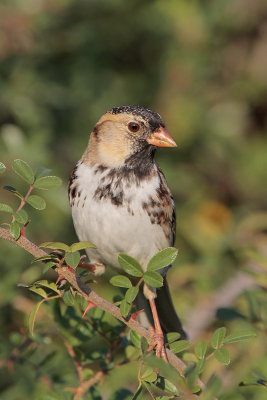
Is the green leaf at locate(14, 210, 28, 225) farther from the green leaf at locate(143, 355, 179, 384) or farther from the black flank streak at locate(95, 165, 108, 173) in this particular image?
the black flank streak at locate(95, 165, 108, 173)

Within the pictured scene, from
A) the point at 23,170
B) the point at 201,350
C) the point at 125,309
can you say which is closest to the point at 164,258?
the point at 125,309

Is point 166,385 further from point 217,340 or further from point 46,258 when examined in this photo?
point 46,258

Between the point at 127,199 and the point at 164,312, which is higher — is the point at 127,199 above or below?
above

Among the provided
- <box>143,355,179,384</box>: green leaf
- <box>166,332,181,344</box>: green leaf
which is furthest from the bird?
<box>143,355,179,384</box>: green leaf

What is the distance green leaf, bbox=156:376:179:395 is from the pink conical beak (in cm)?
128

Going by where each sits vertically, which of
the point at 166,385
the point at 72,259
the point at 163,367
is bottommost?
the point at 166,385

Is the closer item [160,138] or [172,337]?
[172,337]

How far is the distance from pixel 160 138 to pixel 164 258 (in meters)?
1.10

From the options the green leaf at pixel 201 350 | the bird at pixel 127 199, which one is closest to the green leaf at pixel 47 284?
the green leaf at pixel 201 350

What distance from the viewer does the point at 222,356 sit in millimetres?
2248

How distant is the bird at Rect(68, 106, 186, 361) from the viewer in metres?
3.04

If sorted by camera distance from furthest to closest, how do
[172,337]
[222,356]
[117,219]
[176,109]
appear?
[176,109] → [117,219] → [172,337] → [222,356]

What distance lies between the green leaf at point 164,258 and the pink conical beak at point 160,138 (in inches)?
40.1

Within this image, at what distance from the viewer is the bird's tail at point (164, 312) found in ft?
10.9
